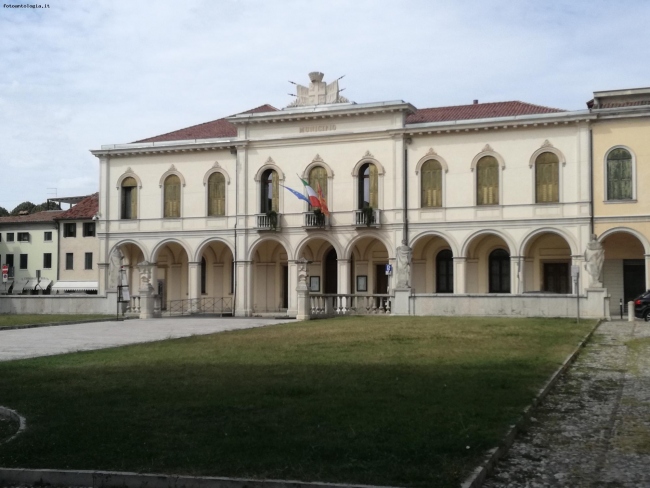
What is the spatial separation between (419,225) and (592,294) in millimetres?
11831

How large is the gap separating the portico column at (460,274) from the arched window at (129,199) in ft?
61.0

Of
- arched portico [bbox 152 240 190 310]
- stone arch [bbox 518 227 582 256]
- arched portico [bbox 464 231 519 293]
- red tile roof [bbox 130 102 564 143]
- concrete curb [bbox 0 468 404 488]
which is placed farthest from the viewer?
arched portico [bbox 152 240 190 310]

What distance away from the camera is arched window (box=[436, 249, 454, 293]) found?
132ft

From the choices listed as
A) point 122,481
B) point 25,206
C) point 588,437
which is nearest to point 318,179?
point 588,437

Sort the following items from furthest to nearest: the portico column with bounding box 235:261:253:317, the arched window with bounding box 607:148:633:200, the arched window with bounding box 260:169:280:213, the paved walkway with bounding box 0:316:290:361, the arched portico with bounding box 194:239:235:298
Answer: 1. the arched portico with bounding box 194:239:235:298
2. the arched window with bounding box 260:169:280:213
3. the portico column with bounding box 235:261:253:317
4. the arched window with bounding box 607:148:633:200
5. the paved walkway with bounding box 0:316:290:361

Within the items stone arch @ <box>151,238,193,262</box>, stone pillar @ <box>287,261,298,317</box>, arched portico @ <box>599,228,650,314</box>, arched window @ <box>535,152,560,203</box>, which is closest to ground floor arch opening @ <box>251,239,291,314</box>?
stone pillar @ <box>287,261,298,317</box>

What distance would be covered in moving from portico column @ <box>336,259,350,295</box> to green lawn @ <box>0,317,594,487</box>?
862 inches

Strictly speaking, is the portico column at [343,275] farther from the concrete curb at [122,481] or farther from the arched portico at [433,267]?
the concrete curb at [122,481]

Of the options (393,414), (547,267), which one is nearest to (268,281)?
(547,267)

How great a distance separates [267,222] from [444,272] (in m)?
9.59

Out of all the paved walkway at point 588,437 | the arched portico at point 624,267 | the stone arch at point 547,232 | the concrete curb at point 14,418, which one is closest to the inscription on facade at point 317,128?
the stone arch at point 547,232

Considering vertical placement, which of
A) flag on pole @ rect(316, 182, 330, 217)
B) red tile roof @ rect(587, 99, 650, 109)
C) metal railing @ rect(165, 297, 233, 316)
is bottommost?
metal railing @ rect(165, 297, 233, 316)

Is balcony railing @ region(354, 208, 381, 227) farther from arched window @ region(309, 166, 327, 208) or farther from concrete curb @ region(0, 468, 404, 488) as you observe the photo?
concrete curb @ region(0, 468, 404, 488)

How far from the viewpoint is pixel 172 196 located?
44125 millimetres
